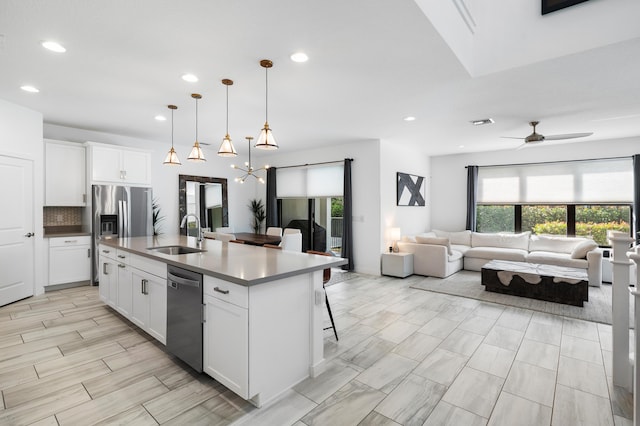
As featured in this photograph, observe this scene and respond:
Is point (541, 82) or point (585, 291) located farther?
point (585, 291)

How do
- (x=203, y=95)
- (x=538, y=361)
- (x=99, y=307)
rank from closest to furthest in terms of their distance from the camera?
(x=538, y=361) < (x=203, y=95) < (x=99, y=307)

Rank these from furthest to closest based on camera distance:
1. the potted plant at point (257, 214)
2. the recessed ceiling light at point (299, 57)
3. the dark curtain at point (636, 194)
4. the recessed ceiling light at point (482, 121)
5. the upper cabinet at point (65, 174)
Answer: the potted plant at point (257, 214)
the dark curtain at point (636, 194)
the upper cabinet at point (65, 174)
the recessed ceiling light at point (482, 121)
the recessed ceiling light at point (299, 57)

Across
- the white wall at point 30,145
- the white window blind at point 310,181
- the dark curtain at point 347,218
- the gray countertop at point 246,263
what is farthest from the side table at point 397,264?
the white wall at point 30,145

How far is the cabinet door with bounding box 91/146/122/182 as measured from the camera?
533 centimetres

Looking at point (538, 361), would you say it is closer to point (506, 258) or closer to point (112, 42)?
point (506, 258)

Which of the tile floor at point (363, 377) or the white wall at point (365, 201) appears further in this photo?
the white wall at point (365, 201)

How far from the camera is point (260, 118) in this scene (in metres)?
4.83

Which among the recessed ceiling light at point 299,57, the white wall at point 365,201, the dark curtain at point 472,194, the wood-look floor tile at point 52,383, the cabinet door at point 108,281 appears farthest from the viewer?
the dark curtain at point 472,194

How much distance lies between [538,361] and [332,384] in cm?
191

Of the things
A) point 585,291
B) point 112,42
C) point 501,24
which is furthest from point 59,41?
point 585,291

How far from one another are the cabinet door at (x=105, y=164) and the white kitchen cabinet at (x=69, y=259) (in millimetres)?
1069

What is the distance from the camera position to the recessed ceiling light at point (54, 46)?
264 cm

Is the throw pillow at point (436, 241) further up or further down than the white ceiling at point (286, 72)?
further down

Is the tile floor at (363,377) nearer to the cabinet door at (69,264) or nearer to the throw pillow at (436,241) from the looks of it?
the cabinet door at (69,264)
